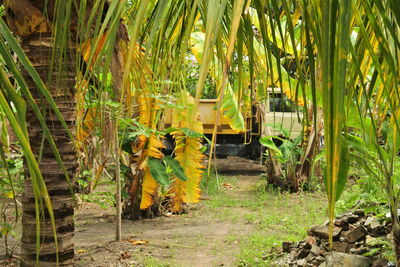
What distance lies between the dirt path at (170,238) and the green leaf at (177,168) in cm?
66

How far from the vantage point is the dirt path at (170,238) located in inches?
224

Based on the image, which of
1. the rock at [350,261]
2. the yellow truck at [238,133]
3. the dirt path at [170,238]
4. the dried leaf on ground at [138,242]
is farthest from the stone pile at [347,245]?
the yellow truck at [238,133]

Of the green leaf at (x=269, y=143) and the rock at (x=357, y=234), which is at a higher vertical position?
the green leaf at (x=269, y=143)

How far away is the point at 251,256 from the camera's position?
18.9 ft

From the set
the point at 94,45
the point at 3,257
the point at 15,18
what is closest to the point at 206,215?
the point at 3,257

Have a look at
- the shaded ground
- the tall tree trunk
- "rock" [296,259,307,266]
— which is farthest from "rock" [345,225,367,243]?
the tall tree trunk

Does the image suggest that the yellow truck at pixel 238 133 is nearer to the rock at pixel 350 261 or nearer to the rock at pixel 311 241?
the rock at pixel 311 241

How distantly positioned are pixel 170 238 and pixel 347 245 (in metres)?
2.17

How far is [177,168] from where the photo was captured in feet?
23.1

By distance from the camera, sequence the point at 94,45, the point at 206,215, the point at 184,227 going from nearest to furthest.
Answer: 1. the point at 94,45
2. the point at 184,227
3. the point at 206,215

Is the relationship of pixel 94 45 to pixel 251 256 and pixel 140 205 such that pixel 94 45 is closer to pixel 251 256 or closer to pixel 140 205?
pixel 251 256

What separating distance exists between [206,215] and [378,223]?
3236 millimetres

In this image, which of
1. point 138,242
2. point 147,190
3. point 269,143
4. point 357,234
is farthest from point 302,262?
point 269,143

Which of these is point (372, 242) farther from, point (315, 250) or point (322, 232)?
point (322, 232)
